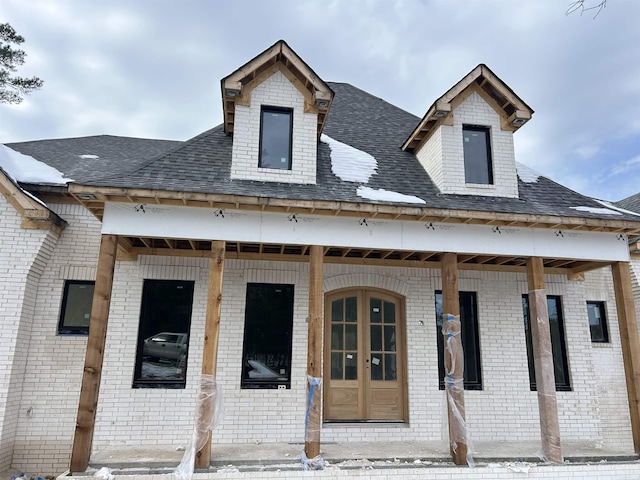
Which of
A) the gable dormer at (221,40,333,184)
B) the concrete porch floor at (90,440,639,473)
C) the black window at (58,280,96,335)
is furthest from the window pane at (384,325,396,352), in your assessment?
the black window at (58,280,96,335)

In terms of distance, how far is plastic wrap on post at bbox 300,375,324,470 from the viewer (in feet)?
18.9

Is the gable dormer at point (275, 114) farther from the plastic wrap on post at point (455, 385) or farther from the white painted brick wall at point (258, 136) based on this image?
the plastic wrap on post at point (455, 385)

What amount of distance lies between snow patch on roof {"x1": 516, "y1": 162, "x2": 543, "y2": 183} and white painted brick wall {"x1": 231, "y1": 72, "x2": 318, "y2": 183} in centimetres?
435

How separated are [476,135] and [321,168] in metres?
3.10

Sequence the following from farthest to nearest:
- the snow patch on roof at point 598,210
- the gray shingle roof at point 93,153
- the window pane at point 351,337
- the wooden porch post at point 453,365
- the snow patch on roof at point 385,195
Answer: the gray shingle roof at point 93,153
the window pane at point 351,337
the snow patch on roof at point 598,210
the snow patch on roof at point 385,195
the wooden porch post at point 453,365

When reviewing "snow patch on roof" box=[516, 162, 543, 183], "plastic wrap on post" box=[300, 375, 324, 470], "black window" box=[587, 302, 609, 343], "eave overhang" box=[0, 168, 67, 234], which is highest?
"snow patch on roof" box=[516, 162, 543, 183]

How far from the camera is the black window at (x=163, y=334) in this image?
289 inches

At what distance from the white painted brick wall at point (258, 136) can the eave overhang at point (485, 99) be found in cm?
230

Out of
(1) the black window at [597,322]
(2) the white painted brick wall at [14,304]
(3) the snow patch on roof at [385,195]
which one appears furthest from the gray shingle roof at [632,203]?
(2) the white painted brick wall at [14,304]

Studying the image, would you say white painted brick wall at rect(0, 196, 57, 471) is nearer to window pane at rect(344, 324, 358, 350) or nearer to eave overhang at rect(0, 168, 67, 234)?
eave overhang at rect(0, 168, 67, 234)

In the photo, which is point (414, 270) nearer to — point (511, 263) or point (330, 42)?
point (511, 263)

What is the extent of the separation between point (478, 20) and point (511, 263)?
518 centimetres

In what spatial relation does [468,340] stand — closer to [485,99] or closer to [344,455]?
[344,455]

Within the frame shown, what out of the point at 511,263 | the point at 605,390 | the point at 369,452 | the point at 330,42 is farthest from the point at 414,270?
the point at 330,42
